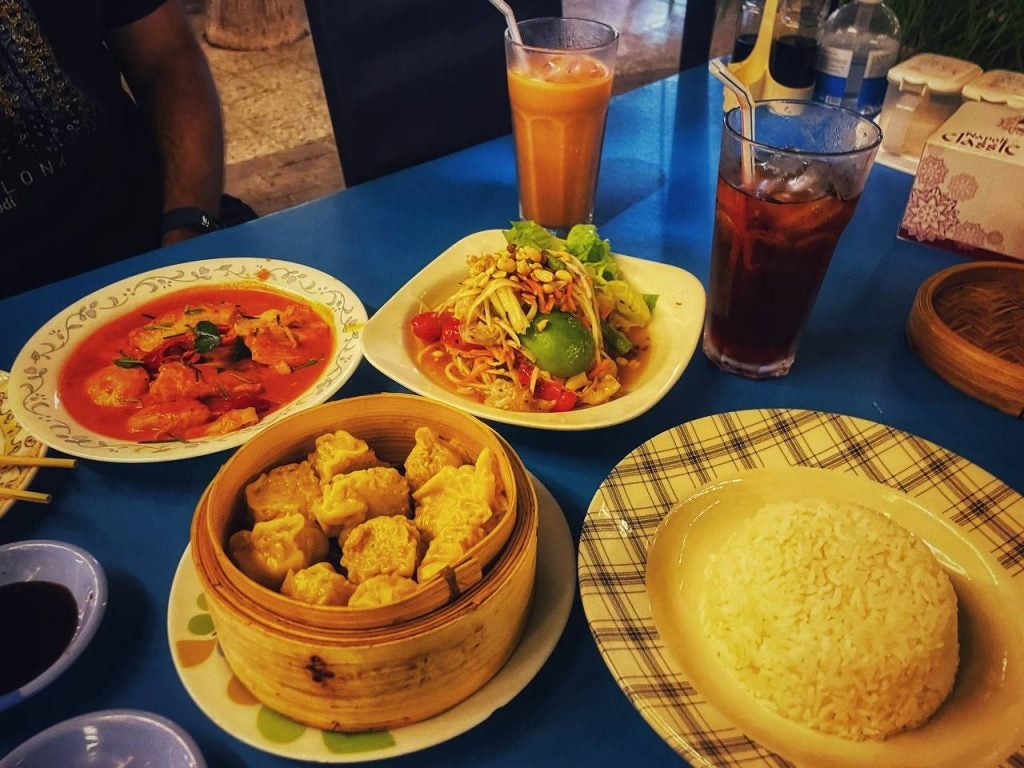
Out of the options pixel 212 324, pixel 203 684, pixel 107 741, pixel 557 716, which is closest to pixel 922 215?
pixel 557 716

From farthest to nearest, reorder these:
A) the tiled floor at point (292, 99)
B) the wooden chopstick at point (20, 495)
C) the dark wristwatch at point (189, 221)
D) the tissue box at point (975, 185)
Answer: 1. the tiled floor at point (292, 99)
2. the dark wristwatch at point (189, 221)
3. the tissue box at point (975, 185)
4. the wooden chopstick at point (20, 495)

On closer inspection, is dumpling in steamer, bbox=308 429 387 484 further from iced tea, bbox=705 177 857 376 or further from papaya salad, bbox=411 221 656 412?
iced tea, bbox=705 177 857 376

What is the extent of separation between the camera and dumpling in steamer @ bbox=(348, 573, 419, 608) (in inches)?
34.6

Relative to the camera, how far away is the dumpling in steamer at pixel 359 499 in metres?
1.01

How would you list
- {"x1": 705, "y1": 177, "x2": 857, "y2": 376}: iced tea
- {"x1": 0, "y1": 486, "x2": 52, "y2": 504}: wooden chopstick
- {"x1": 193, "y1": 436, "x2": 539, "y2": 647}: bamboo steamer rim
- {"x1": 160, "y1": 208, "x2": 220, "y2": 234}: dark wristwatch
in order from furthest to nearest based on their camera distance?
1. {"x1": 160, "y1": 208, "x2": 220, "y2": 234}: dark wristwatch
2. {"x1": 705, "y1": 177, "x2": 857, "y2": 376}: iced tea
3. {"x1": 0, "y1": 486, "x2": 52, "y2": 504}: wooden chopstick
4. {"x1": 193, "y1": 436, "x2": 539, "y2": 647}: bamboo steamer rim

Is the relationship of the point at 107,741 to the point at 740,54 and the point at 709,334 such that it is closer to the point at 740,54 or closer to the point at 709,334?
the point at 709,334

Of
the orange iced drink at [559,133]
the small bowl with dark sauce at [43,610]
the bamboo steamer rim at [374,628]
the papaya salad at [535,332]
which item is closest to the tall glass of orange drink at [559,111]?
the orange iced drink at [559,133]

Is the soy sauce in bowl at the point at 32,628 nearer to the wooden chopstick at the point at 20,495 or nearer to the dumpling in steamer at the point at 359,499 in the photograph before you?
the wooden chopstick at the point at 20,495

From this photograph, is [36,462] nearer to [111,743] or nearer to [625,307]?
[111,743]

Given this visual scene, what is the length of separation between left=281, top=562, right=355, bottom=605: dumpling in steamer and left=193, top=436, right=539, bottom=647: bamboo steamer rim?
54 mm

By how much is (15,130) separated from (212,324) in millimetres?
1018

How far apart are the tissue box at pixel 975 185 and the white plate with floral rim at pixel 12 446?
1.99m

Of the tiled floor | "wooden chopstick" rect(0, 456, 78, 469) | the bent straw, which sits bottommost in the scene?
the tiled floor

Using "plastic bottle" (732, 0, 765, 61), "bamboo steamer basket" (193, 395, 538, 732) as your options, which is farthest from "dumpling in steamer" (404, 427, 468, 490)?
"plastic bottle" (732, 0, 765, 61)
